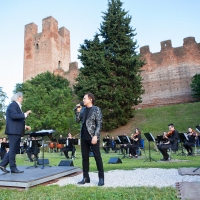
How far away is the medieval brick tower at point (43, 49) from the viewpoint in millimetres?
40125

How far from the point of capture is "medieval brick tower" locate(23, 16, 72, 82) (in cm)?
4012

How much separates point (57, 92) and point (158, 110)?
12.2 meters

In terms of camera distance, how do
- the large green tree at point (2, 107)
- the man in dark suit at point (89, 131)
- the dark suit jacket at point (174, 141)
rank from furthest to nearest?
the large green tree at point (2, 107)
the dark suit jacket at point (174, 141)
the man in dark suit at point (89, 131)

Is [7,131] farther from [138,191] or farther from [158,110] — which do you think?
[158,110]

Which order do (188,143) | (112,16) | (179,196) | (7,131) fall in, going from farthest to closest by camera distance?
1. (112,16)
2. (188,143)
3. (7,131)
4. (179,196)

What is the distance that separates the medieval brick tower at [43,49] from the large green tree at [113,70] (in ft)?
52.3

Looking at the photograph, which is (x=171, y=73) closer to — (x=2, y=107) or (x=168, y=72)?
(x=168, y=72)

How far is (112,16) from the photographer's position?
81.5ft

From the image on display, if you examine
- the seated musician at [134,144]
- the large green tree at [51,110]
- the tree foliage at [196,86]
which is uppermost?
the tree foliage at [196,86]

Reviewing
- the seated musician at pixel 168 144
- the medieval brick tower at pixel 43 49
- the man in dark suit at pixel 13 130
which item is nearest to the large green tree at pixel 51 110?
the medieval brick tower at pixel 43 49

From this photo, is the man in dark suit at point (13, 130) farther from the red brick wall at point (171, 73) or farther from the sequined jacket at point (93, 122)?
the red brick wall at point (171, 73)

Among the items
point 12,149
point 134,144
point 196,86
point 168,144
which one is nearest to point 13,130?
point 12,149

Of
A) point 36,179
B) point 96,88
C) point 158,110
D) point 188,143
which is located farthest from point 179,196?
point 158,110

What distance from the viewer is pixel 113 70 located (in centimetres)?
2348
